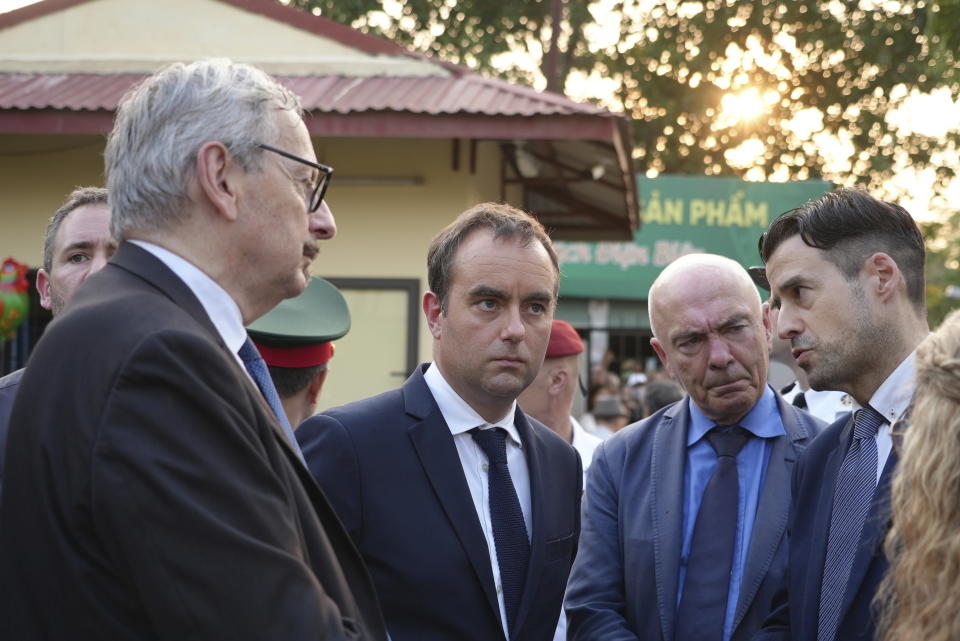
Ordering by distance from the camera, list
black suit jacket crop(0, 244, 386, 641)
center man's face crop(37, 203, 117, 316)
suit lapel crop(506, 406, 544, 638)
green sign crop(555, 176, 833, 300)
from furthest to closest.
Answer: green sign crop(555, 176, 833, 300), center man's face crop(37, 203, 117, 316), suit lapel crop(506, 406, 544, 638), black suit jacket crop(0, 244, 386, 641)

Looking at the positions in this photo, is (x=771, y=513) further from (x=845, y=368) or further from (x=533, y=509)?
(x=533, y=509)

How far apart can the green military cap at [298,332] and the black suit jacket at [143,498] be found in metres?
1.77

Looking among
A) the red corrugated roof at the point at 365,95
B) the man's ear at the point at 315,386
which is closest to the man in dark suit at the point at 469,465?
the man's ear at the point at 315,386

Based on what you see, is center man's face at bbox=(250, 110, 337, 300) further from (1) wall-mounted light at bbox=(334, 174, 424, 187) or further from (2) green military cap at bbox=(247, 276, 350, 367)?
(1) wall-mounted light at bbox=(334, 174, 424, 187)

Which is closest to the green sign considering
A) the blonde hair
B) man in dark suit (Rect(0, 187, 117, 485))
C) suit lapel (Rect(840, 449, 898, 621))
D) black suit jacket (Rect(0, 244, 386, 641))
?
man in dark suit (Rect(0, 187, 117, 485))

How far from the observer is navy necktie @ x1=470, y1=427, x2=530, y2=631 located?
3.05 meters

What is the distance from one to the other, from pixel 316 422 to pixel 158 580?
1.42 m

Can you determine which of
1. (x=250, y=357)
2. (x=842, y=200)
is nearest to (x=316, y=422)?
(x=250, y=357)

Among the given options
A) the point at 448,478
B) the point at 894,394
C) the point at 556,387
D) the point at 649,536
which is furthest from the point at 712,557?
the point at 556,387

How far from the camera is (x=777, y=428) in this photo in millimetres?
3584

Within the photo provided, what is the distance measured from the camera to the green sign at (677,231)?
698 inches

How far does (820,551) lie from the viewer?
2916 millimetres

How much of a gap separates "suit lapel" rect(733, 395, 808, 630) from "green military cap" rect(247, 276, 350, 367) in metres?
1.48

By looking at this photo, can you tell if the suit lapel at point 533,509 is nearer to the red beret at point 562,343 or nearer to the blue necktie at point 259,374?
the blue necktie at point 259,374
